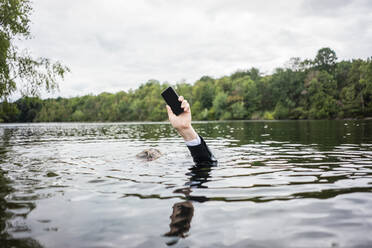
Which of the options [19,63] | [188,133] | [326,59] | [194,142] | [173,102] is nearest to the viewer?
[173,102]

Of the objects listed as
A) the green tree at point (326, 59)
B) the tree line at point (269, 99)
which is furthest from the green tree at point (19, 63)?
the green tree at point (326, 59)

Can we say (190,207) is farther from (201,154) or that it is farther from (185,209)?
(201,154)

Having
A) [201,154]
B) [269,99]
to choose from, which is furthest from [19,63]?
[269,99]

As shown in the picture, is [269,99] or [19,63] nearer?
[19,63]

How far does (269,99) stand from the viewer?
10662cm

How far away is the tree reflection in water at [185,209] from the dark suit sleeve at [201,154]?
→ 438mm

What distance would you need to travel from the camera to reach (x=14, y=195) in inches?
190

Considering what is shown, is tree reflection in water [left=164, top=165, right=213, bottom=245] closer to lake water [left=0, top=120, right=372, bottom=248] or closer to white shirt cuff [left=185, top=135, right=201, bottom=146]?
lake water [left=0, top=120, right=372, bottom=248]

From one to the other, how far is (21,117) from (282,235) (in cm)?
18126

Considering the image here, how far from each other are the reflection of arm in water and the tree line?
713 inches

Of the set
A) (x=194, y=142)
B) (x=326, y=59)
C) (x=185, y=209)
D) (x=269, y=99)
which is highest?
(x=326, y=59)

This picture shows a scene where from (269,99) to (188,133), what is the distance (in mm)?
107097

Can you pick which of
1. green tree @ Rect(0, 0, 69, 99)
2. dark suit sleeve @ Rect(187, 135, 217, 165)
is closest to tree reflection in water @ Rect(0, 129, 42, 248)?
dark suit sleeve @ Rect(187, 135, 217, 165)

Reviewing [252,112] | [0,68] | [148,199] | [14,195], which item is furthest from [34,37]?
[252,112]
